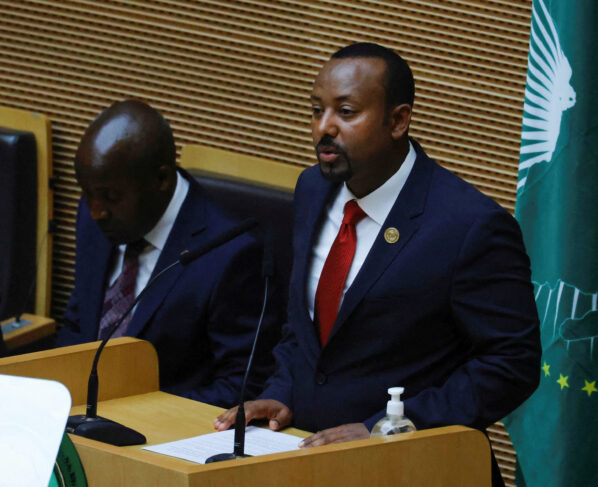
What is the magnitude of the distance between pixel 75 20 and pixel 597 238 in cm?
232

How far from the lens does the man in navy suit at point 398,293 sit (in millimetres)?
2258

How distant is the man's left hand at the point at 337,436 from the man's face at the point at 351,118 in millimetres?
575

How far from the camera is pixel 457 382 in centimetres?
227

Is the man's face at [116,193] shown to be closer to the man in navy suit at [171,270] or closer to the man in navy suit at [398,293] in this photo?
the man in navy suit at [171,270]

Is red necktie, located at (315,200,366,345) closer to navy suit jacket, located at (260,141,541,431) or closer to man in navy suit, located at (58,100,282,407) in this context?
navy suit jacket, located at (260,141,541,431)

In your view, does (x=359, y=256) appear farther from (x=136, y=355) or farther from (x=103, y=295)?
(x=103, y=295)

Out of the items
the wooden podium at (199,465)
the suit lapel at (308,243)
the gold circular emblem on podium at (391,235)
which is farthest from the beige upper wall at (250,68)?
the wooden podium at (199,465)

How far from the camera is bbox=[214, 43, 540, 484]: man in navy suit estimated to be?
2.26m

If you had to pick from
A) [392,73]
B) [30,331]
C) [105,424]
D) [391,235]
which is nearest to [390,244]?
[391,235]

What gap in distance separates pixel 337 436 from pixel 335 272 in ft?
1.46

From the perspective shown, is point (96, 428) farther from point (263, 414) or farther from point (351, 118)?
point (351, 118)

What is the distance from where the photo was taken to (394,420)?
2.07 m

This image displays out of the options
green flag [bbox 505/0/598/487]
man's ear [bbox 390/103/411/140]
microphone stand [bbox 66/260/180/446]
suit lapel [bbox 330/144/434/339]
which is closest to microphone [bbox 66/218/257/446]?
microphone stand [bbox 66/260/180/446]

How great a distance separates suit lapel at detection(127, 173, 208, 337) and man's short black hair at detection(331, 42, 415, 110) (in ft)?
2.90
